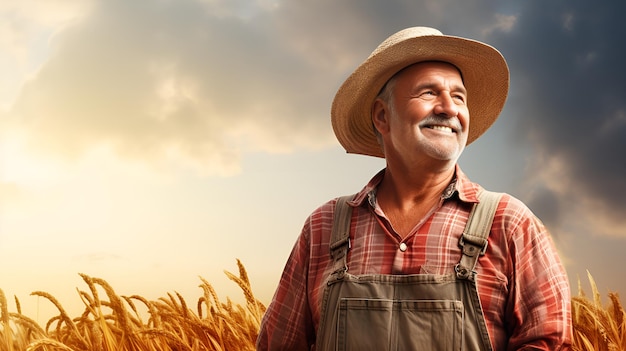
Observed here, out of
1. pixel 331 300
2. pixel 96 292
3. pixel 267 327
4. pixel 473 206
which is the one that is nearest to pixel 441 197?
pixel 473 206

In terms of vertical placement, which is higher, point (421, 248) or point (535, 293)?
point (421, 248)

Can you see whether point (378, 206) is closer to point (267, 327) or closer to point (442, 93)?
point (442, 93)

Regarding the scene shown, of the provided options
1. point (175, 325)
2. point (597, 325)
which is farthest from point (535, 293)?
point (175, 325)

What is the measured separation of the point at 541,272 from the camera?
228 cm

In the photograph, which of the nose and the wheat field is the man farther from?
the wheat field

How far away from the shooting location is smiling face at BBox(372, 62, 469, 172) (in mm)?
2424

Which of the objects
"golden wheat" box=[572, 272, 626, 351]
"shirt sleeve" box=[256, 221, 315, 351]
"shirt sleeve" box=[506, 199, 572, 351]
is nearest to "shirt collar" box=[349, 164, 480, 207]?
"shirt sleeve" box=[506, 199, 572, 351]

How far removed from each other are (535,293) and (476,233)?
0.90 feet

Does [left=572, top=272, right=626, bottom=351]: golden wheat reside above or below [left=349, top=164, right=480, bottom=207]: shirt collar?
below

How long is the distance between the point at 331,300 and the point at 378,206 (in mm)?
404

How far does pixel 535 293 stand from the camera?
7.39 ft

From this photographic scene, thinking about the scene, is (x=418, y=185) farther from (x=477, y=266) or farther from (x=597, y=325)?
(x=597, y=325)

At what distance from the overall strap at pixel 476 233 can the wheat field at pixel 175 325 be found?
131 cm

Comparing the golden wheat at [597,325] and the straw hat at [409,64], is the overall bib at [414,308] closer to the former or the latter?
the straw hat at [409,64]
